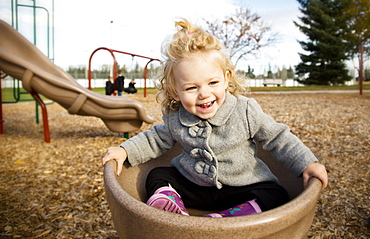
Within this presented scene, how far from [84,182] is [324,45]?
21.1 meters

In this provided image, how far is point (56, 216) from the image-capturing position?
2.03 m

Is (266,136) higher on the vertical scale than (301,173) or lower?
higher

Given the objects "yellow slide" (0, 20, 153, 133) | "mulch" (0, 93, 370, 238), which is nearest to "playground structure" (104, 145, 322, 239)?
"mulch" (0, 93, 370, 238)

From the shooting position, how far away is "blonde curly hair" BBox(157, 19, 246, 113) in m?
1.25

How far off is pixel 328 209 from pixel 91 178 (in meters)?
1.87

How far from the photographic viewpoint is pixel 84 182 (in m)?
2.60

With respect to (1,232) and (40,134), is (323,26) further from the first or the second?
(1,232)

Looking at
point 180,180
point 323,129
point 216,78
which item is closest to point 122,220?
point 180,180

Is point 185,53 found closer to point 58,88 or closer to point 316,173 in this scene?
point 316,173

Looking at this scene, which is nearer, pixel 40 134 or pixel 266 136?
pixel 266 136

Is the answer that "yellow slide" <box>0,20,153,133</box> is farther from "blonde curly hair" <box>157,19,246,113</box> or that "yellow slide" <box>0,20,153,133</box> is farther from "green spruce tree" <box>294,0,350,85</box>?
"green spruce tree" <box>294,0,350,85</box>

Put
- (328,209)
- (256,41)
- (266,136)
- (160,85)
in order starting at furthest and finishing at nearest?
(256,41) < (328,209) < (160,85) < (266,136)

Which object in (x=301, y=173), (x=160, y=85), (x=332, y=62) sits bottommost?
(x=301, y=173)

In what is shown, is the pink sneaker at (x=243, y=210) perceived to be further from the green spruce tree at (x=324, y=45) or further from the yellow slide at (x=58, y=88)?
the green spruce tree at (x=324, y=45)
